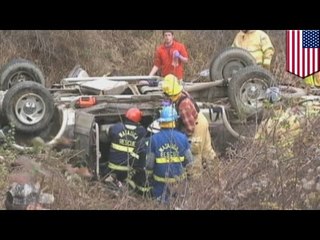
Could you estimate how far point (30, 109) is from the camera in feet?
27.0

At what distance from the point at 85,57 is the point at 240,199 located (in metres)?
9.76

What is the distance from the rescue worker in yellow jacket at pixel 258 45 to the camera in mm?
10680

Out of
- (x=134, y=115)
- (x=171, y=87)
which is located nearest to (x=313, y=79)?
(x=171, y=87)

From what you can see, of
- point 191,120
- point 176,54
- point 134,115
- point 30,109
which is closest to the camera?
point 134,115

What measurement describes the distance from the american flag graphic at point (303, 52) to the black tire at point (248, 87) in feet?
10.3

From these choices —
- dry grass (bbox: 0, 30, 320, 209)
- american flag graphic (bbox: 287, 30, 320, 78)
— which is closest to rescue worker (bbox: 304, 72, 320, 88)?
american flag graphic (bbox: 287, 30, 320, 78)

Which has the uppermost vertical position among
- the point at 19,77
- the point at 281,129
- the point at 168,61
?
the point at 168,61

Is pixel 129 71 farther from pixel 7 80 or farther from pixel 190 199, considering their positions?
pixel 190 199

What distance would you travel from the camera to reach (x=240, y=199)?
15.7ft

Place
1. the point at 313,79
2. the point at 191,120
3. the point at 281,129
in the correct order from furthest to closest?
the point at 313,79 < the point at 191,120 < the point at 281,129

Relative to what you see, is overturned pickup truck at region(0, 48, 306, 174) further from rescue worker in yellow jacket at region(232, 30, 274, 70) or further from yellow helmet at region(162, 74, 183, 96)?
rescue worker in yellow jacket at region(232, 30, 274, 70)

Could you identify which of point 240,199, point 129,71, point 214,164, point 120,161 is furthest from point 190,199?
point 129,71

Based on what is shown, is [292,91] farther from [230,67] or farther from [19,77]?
[19,77]

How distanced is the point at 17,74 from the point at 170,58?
7.59 feet
